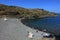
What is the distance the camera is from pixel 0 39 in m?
17.8

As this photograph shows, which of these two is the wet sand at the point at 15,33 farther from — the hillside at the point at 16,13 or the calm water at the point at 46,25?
the hillside at the point at 16,13

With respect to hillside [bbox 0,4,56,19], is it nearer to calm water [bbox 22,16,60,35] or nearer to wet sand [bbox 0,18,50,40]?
calm water [bbox 22,16,60,35]

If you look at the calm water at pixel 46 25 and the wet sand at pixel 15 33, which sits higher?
the wet sand at pixel 15 33

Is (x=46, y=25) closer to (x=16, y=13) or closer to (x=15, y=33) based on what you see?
(x=15, y=33)

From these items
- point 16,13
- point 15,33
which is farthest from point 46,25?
point 16,13

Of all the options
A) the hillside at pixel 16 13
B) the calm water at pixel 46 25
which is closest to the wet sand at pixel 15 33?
the calm water at pixel 46 25

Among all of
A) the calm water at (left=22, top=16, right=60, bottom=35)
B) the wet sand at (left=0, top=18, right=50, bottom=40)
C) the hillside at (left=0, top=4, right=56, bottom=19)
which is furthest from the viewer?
the hillside at (left=0, top=4, right=56, bottom=19)

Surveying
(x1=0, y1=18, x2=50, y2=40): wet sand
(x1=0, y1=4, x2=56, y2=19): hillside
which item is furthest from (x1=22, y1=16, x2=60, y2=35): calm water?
(x1=0, y1=4, x2=56, y2=19): hillside

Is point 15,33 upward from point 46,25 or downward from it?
upward

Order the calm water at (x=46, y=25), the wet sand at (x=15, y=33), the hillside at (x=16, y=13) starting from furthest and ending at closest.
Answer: the hillside at (x=16, y=13) < the calm water at (x=46, y=25) < the wet sand at (x=15, y=33)

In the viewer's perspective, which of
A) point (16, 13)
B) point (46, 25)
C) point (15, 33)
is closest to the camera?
point (15, 33)

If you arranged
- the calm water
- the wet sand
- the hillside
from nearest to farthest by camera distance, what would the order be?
1. the wet sand
2. the calm water
3. the hillside

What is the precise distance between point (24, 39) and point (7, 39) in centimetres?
156

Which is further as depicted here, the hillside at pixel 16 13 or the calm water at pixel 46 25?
the hillside at pixel 16 13
